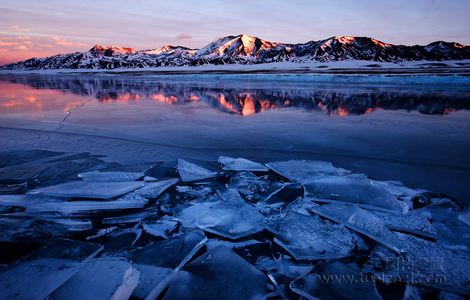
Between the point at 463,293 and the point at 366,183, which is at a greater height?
Result: the point at 366,183

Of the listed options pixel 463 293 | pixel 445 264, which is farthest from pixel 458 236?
pixel 463 293

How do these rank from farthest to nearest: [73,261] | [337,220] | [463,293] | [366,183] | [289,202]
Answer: [366,183] → [289,202] → [337,220] → [73,261] → [463,293]

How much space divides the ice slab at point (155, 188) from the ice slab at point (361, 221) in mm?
1365

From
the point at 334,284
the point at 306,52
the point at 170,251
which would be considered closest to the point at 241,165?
the point at 170,251

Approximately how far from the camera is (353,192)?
2525 mm

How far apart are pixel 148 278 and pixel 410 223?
186cm

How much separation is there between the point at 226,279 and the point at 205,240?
417 millimetres

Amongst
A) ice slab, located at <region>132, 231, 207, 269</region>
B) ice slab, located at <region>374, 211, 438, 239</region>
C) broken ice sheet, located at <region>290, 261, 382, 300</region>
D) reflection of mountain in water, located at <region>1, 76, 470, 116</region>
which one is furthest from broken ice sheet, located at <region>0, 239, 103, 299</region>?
reflection of mountain in water, located at <region>1, 76, 470, 116</region>

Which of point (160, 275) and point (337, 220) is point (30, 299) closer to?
point (160, 275)

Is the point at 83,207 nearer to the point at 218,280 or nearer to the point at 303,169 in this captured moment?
the point at 218,280

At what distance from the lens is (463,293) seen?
4.80 feet

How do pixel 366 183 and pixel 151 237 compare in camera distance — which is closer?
pixel 151 237

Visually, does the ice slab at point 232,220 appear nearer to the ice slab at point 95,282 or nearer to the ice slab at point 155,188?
the ice slab at point 155,188

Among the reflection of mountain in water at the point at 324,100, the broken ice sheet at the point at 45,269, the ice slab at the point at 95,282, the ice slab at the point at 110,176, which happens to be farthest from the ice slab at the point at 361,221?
the reflection of mountain in water at the point at 324,100
